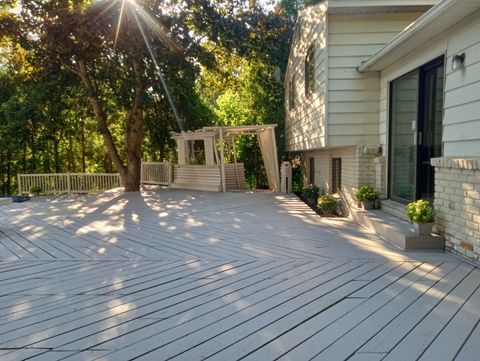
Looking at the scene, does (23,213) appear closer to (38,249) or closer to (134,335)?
(38,249)

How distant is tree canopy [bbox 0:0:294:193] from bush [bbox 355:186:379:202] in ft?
22.9

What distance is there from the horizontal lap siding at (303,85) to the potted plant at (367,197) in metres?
1.12

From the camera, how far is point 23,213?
7070 millimetres

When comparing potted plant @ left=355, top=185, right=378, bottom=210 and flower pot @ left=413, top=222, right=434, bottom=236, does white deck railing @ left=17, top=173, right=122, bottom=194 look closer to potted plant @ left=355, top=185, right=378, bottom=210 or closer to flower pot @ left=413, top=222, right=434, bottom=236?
potted plant @ left=355, top=185, right=378, bottom=210

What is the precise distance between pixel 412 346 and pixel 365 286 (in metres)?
0.93

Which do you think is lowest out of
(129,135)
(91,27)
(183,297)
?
(183,297)

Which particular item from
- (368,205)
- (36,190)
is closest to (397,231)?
(368,205)

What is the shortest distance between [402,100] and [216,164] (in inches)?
236

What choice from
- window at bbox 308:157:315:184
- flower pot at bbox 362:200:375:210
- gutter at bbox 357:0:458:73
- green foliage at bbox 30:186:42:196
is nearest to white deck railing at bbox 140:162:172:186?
green foliage at bbox 30:186:42:196

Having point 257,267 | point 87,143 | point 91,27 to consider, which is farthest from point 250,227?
point 87,143

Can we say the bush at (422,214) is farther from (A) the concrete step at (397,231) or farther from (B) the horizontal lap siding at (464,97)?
(B) the horizontal lap siding at (464,97)

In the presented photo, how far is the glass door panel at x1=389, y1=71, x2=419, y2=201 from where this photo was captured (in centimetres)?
541

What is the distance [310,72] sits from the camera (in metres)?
7.98

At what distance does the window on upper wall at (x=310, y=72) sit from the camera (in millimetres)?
7594
